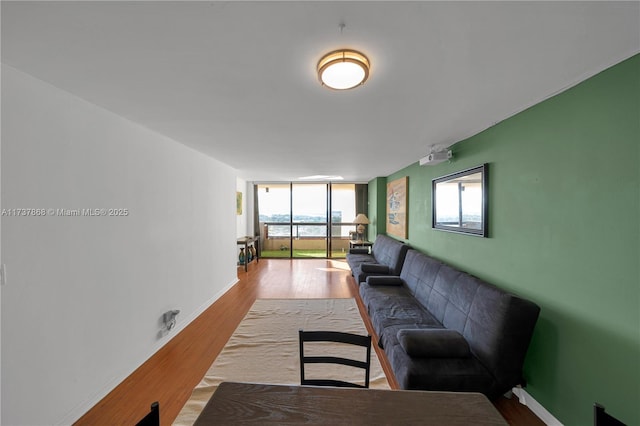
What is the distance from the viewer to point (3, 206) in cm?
136

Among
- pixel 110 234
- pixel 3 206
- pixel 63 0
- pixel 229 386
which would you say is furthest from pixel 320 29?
pixel 110 234

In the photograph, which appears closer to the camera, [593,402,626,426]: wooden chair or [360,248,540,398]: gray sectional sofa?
[593,402,626,426]: wooden chair

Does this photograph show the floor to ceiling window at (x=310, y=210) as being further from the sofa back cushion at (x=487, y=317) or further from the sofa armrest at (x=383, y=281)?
the sofa back cushion at (x=487, y=317)

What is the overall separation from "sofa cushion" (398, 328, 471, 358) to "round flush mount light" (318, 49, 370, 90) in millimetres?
1815

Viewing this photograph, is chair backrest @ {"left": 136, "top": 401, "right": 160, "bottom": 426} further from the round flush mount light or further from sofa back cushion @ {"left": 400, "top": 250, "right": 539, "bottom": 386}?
sofa back cushion @ {"left": 400, "top": 250, "right": 539, "bottom": 386}

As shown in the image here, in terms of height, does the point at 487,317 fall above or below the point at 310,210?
below

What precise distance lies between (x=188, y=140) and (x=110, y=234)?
1.31m

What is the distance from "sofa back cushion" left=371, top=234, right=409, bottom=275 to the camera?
395cm

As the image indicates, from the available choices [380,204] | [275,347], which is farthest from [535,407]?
[380,204]

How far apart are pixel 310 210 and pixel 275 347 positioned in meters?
4.97

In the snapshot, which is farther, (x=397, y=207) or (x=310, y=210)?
(x=310, y=210)

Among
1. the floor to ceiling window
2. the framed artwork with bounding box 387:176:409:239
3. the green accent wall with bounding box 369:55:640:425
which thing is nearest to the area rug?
the green accent wall with bounding box 369:55:640:425

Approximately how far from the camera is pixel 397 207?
496 centimetres

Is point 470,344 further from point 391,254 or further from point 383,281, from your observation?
point 391,254
